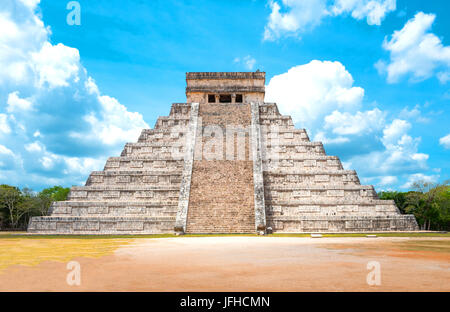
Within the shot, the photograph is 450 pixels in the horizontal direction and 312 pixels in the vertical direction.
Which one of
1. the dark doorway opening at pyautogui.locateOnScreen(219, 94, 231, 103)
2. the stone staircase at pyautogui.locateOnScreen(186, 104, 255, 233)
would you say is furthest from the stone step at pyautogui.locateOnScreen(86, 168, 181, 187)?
the dark doorway opening at pyautogui.locateOnScreen(219, 94, 231, 103)

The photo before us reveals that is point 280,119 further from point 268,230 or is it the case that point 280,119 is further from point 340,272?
point 340,272

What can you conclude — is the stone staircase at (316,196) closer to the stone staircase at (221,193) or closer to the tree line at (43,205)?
the stone staircase at (221,193)

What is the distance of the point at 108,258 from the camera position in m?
5.93

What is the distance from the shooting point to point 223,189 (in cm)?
1612

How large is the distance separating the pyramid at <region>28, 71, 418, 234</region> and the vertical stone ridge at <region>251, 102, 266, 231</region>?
0.16 feet

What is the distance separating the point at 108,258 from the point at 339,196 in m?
13.5

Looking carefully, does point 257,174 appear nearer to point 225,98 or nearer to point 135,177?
point 135,177

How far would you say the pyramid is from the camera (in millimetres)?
14843

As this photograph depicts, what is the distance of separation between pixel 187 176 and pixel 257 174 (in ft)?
11.8

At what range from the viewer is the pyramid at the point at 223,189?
14.8 m

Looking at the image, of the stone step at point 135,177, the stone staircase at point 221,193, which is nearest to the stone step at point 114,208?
the stone staircase at point 221,193
